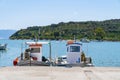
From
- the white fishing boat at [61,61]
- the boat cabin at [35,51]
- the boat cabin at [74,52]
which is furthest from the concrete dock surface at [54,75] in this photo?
the boat cabin at [35,51]

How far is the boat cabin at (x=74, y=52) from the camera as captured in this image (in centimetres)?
3830

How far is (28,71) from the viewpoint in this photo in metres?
27.3

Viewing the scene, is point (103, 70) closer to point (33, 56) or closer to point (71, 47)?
point (71, 47)

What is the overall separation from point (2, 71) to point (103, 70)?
20.4 feet

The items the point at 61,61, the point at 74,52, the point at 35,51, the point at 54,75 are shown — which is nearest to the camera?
the point at 54,75

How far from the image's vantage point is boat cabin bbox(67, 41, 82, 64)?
38.3 m

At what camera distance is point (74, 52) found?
126 feet

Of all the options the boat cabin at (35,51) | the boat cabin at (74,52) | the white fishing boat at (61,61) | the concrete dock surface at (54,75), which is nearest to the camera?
the concrete dock surface at (54,75)

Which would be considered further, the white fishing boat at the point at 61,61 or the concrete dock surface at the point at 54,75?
the white fishing boat at the point at 61,61

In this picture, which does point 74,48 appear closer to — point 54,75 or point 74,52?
point 74,52

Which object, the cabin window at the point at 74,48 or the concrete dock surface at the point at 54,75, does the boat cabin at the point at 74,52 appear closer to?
the cabin window at the point at 74,48

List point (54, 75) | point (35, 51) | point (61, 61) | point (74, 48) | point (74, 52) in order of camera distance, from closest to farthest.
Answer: point (54, 75), point (74, 52), point (74, 48), point (61, 61), point (35, 51)

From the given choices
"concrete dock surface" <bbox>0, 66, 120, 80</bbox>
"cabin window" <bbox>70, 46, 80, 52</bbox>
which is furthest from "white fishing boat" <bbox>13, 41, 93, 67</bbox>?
"concrete dock surface" <bbox>0, 66, 120, 80</bbox>

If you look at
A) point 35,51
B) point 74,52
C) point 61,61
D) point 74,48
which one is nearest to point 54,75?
point 74,52
